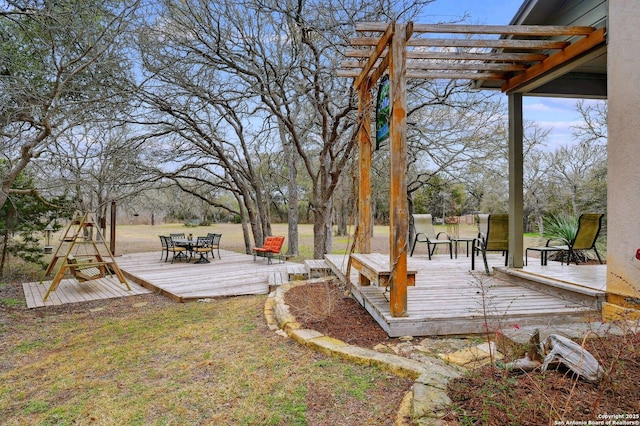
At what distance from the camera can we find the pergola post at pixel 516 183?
4.61m

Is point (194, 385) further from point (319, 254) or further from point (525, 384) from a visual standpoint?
point (319, 254)

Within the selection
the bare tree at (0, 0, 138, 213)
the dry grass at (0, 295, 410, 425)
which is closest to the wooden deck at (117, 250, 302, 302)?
the dry grass at (0, 295, 410, 425)

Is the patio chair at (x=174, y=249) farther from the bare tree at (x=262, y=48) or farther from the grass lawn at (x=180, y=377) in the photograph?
the grass lawn at (x=180, y=377)

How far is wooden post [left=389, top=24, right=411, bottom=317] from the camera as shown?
10.00 ft

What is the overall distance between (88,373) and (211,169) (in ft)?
31.3

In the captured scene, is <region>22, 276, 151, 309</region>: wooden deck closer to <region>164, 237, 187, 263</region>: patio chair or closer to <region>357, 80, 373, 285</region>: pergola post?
<region>164, 237, 187, 263</region>: patio chair

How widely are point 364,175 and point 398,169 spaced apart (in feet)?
4.59

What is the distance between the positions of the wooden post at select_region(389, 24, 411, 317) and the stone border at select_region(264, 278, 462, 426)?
22.8 inches

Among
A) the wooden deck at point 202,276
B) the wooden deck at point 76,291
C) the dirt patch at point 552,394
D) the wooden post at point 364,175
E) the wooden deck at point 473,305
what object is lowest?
the wooden deck at point 76,291

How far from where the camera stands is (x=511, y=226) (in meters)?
4.77

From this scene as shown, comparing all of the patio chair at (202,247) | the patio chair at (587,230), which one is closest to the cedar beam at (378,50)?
the patio chair at (587,230)

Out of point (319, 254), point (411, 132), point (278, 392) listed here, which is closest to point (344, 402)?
point (278, 392)

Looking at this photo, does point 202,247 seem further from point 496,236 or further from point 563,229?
point 563,229

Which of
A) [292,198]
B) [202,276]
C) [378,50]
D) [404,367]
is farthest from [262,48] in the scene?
[404,367]
